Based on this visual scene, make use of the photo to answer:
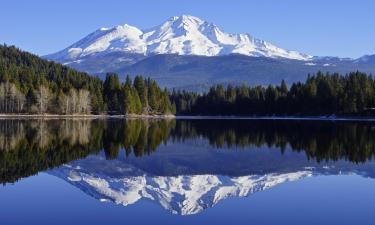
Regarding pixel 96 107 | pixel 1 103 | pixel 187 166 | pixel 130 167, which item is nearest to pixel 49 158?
pixel 130 167

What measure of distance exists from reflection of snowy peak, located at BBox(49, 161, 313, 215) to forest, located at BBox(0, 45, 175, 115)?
4388 inches

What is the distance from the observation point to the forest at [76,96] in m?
137

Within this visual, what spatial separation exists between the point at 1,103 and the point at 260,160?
112 metres

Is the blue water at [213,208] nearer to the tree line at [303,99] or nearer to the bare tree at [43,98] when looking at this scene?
the tree line at [303,99]

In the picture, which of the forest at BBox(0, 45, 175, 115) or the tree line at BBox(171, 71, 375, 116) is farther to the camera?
the forest at BBox(0, 45, 175, 115)

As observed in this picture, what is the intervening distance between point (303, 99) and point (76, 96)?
60328 millimetres

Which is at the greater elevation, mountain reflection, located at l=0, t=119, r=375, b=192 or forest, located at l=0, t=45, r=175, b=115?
forest, located at l=0, t=45, r=175, b=115

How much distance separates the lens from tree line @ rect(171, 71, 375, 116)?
427ft

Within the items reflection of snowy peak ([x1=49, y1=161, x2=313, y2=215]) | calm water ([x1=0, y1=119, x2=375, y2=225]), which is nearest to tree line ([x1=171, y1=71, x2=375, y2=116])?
calm water ([x1=0, y1=119, x2=375, y2=225])

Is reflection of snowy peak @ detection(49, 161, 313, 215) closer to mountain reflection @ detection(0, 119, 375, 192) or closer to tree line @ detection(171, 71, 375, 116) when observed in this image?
mountain reflection @ detection(0, 119, 375, 192)

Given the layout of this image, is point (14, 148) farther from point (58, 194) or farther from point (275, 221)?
point (275, 221)

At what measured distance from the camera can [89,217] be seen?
17.1 meters

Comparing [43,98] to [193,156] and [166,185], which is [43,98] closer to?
[193,156]

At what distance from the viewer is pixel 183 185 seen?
24234 mm
